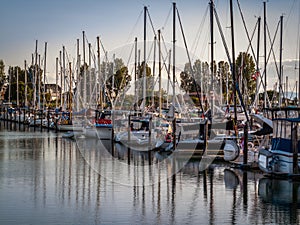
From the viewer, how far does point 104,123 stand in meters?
65.9

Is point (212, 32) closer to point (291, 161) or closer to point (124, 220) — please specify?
point (291, 161)

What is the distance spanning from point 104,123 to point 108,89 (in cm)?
2464

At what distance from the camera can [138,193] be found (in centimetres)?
3098

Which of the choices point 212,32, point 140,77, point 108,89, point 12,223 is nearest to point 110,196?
point 12,223

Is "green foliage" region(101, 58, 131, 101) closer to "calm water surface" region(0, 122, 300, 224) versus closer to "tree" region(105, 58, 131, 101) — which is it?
"tree" region(105, 58, 131, 101)

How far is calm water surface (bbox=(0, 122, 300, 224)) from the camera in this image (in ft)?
83.5

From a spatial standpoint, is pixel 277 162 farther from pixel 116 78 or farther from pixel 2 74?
pixel 2 74

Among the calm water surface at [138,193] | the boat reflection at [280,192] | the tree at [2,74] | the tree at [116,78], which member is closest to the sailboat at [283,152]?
the boat reflection at [280,192]

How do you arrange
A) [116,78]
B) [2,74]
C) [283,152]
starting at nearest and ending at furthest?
[283,152]
[116,78]
[2,74]

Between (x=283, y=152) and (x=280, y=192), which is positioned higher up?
(x=283, y=152)

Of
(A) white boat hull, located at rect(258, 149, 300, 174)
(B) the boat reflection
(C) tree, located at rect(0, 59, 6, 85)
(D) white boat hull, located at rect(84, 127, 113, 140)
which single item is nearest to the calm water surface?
(B) the boat reflection

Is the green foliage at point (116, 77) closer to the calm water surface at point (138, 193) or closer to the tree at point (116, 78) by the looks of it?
the tree at point (116, 78)

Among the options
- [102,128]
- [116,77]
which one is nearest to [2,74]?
[116,77]

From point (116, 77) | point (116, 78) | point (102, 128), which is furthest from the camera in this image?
point (116, 77)
